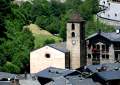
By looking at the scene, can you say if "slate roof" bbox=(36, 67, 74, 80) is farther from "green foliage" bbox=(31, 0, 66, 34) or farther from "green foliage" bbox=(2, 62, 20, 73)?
"green foliage" bbox=(31, 0, 66, 34)

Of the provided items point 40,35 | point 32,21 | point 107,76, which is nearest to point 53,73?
point 107,76

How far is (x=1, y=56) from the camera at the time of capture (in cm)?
6109

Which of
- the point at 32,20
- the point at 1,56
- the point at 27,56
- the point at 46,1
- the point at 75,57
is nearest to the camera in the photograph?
the point at 1,56

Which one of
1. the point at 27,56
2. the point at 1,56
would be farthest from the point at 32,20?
the point at 1,56

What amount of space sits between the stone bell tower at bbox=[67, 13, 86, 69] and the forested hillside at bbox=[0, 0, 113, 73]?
5812 millimetres

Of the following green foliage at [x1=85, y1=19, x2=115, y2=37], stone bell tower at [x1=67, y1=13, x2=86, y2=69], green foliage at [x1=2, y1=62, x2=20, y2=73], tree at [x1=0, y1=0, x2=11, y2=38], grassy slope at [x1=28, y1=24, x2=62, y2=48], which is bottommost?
grassy slope at [x1=28, y1=24, x2=62, y2=48]

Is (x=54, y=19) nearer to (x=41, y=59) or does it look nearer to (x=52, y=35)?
(x=52, y=35)

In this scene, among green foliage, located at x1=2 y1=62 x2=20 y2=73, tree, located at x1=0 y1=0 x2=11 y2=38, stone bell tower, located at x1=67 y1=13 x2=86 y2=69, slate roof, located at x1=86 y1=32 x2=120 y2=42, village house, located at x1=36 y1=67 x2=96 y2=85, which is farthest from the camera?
slate roof, located at x1=86 y1=32 x2=120 y2=42

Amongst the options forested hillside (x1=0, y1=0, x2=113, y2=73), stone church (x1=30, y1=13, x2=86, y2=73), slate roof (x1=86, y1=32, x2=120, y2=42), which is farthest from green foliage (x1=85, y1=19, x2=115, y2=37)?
stone church (x1=30, y1=13, x2=86, y2=73)

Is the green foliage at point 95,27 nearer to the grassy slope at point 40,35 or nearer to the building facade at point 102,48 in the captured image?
the grassy slope at point 40,35

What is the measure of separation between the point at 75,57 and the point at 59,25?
31.6m

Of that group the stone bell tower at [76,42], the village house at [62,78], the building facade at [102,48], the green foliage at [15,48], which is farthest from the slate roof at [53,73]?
the building facade at [102,48]

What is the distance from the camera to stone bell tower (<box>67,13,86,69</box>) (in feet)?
214

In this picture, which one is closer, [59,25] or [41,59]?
[41,59]
